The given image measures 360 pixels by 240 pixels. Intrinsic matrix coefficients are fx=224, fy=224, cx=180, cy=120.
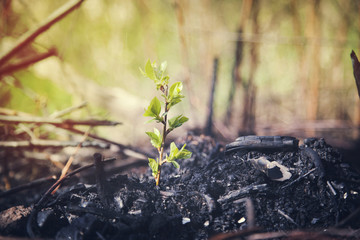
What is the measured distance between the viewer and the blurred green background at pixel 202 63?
6.01ft

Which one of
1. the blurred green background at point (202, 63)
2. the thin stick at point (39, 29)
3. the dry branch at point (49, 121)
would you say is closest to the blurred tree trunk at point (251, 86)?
the blurred green background at point (202, 63)

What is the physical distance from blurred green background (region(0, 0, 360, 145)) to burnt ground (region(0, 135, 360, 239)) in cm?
74

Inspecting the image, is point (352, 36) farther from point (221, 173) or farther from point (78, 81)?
point (78, 81)

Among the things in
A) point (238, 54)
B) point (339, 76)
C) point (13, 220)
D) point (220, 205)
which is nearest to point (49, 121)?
point (13, 220)

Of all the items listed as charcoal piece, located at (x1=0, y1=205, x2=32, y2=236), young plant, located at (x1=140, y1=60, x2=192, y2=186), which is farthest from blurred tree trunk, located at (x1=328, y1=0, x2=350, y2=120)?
charcoal piece, located at (x1=0, y1=205, x2=32, y2=236)

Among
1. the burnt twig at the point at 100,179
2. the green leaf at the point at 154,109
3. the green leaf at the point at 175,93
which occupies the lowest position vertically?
the burnt twig at the point at 100,179

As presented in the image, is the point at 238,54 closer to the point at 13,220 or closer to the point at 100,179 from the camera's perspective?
the point at 100,179

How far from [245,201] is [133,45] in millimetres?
2878

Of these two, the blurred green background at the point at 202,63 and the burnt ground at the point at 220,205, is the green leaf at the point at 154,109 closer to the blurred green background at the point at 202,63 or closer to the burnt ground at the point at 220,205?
the burnt ground at the point at 220,205

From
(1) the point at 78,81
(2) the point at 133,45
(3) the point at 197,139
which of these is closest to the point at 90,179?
(3) the point at 197,139

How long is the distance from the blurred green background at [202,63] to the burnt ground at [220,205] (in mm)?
743

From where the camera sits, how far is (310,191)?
29.4 inches

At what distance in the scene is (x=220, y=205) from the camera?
0.75 m

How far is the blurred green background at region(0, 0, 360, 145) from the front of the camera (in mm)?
1833
